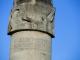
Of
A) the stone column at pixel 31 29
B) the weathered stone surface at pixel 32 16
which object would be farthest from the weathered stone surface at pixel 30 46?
the weathered stone surface at pixel 32 16

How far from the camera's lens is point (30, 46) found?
962 centimetres

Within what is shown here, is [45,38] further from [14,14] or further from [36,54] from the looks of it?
[14,14]

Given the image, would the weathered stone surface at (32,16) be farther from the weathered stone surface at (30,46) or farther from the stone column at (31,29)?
the weathered stone surface at (30,46)

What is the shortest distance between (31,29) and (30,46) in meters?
0.59

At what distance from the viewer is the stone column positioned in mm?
9617

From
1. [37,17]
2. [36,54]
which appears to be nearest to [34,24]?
[37,17]

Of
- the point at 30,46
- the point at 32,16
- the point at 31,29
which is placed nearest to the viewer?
the point at 30,46

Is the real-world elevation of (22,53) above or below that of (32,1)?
below

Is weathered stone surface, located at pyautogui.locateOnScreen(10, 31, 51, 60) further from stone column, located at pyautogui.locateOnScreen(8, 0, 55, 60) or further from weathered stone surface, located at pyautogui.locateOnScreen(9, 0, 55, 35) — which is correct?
weathered stone surface, located at pyautogui.locateOnScreen(9, 0, 55, 35)

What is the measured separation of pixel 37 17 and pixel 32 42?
93cm

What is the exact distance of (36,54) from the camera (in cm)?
959

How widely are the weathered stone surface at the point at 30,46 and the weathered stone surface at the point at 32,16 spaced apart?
24cm

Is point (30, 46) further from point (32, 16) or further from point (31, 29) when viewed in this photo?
point (32, 16)

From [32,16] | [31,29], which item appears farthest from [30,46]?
[32,16]
